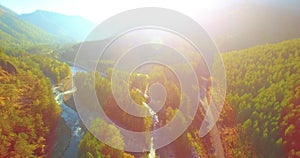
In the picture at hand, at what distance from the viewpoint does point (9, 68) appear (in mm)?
100938

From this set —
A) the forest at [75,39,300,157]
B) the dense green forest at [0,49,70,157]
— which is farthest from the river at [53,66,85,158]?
the forest at [75,39,300,157]

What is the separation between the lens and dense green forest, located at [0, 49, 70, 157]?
211 ft

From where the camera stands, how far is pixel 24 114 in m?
78.6

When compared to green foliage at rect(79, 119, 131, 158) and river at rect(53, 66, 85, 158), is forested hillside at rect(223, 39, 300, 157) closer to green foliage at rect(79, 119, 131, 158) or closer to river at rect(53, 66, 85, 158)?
green foliage at rect(79, 119, 131, 158)

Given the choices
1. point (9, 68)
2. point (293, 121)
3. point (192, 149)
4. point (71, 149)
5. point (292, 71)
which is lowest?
point (71, 149)

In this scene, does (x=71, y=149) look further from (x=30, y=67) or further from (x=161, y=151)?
(x=30, y=67)

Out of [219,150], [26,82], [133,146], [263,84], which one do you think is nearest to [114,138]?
[133,146]

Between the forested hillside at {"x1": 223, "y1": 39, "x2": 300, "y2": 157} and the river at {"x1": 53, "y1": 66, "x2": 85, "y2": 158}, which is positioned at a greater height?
the forested hillside at {"x1": 223, "y1": 39, "x2": 300, "y2": 157}

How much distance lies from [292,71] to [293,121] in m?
43.9

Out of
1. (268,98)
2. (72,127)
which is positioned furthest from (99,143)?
(268,98)

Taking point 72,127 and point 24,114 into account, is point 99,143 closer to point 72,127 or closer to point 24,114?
point 24,114

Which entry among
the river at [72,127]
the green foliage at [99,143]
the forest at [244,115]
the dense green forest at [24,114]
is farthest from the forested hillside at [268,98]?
the dense green forest at [24,114]

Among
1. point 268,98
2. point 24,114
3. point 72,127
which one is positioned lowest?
point 72,127

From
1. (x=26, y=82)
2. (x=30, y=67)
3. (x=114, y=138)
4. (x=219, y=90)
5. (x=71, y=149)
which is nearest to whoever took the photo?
(x=114, y=138)
